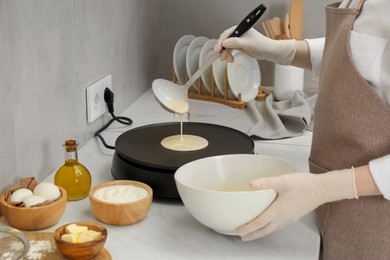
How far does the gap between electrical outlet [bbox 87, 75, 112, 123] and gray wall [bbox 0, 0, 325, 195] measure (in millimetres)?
18

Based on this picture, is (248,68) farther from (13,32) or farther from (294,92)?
(13,32)

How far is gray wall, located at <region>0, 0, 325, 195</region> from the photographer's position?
114cm

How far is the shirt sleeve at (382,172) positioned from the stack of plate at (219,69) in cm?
100

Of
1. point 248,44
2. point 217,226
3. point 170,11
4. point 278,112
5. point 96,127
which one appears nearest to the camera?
point 217,226

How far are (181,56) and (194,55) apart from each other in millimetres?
54

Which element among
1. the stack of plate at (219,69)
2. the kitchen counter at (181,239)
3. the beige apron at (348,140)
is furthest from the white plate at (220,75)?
the beige apron at (348,140)

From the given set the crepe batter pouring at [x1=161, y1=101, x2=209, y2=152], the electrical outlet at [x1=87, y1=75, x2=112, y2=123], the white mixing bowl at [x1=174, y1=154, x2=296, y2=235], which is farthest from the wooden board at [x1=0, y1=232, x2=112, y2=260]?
the electrical outlet at [x1=87, y1=75, x2=112, y2=123]

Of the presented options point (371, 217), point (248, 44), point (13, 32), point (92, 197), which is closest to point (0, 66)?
point (13, 32)

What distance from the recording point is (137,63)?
6.64 feet

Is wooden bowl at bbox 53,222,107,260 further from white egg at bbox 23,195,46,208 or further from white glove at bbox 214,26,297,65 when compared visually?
white glove at bbox 214,26,297,65

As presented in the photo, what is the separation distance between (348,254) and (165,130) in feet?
1.81

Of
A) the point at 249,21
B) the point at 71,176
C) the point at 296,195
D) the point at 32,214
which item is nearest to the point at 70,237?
the point at 32,214

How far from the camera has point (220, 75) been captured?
2018 mm

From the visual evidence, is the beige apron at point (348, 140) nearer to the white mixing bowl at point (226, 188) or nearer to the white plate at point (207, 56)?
the white mixing bowl at point (226, 188)
